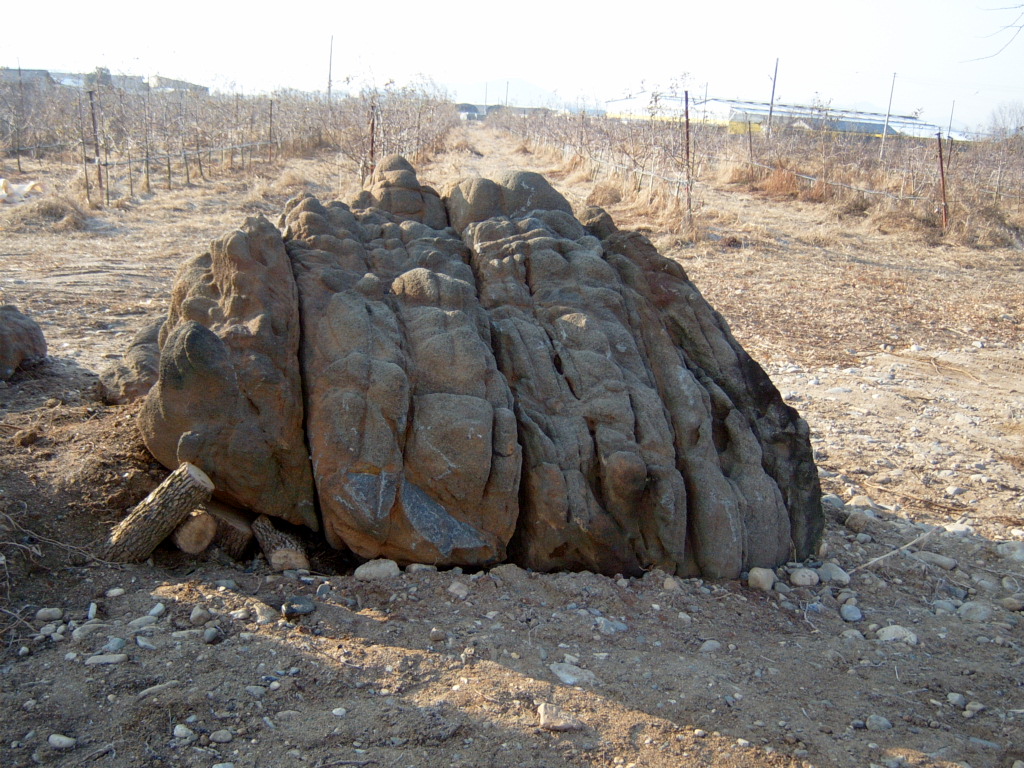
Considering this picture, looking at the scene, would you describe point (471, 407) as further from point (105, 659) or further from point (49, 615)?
point (49, 615)

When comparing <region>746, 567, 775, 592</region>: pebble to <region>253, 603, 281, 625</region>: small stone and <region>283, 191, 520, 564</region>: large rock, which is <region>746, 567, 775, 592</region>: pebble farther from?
<region>253, 603, 281, 625</region>: small stone

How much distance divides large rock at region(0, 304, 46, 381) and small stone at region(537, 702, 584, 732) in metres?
5.16

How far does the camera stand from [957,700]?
3.59 m

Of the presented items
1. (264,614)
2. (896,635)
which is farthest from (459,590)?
(896,635)

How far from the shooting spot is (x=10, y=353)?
6191mm

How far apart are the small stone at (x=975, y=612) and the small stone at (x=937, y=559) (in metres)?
0.46

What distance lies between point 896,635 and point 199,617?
3.50 m

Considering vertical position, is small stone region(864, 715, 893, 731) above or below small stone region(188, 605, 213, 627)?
below

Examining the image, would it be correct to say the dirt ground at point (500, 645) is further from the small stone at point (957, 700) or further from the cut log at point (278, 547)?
the cut log at point (278, 547)

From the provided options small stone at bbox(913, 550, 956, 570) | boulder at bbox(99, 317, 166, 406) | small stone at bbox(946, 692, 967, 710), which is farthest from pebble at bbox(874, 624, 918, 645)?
boulder at bbox(99, 317, 166, 406)

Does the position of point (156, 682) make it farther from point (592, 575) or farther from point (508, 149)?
point (508, 149)

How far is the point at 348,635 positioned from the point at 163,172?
20.8m

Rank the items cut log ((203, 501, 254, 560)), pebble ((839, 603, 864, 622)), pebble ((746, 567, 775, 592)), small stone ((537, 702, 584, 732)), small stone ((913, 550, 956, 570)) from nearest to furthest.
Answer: small stone ((537, 702, 584, 732)) → cut log ((203, 501, 254, 560)) → pebble ((839, 603, 864, 622)) → pebble ((746, 567, 775, 592)) → small stone ((913, 550, 956, 570))

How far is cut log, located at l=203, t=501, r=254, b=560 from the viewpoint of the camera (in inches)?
165
